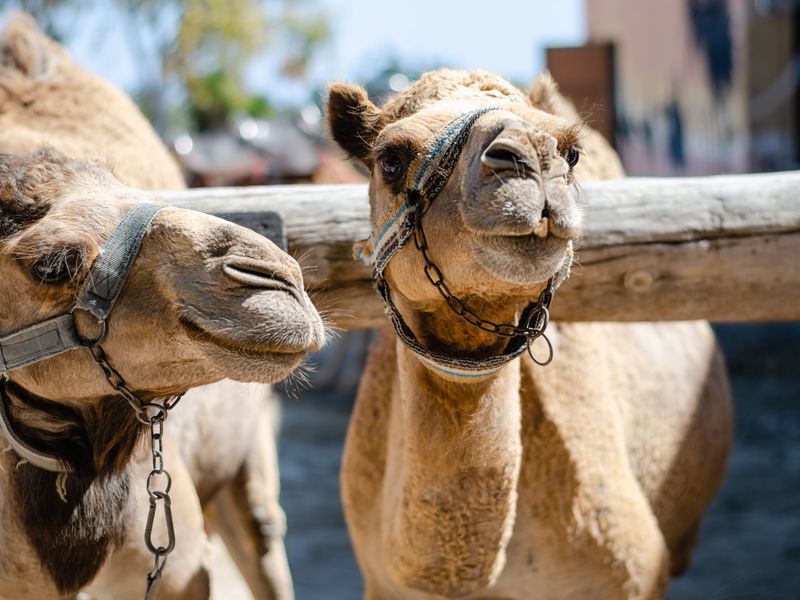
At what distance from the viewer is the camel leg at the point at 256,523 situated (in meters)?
4.98

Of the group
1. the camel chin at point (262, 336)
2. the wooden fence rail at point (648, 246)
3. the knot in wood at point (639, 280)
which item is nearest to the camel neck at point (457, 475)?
the wooden fence rail at point (648, 246)

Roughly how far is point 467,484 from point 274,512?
2.12 meters

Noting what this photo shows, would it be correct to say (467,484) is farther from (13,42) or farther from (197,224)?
(13,42)

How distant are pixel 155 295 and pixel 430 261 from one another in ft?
2.40

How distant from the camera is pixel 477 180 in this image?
2.58m

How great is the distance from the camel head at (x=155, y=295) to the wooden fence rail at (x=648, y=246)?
0.97 metres

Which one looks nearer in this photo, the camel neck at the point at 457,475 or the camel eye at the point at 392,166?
the camel eye at the point at 392,166

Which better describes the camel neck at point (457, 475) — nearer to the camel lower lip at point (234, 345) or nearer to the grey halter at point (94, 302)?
the camel lower lip at point (234, 345)

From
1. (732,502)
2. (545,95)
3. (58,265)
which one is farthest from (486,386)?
(732,502)

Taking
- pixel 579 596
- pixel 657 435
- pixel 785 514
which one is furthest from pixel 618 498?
pixel 785 514

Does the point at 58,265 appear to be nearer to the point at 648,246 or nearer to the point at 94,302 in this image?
the point at 94,302

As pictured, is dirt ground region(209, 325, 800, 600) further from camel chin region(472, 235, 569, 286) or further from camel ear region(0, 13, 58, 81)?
camel chin region(472, 235, 569, 286)

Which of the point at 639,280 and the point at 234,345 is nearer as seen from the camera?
the point at 234,345

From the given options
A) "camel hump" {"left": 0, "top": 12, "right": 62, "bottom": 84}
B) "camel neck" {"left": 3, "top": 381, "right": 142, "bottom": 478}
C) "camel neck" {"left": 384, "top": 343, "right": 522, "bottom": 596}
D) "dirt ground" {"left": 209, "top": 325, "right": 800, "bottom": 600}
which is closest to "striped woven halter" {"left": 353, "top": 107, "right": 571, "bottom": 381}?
"camel neck" {"left": 384, "top": 343, "right": 522, "bottom": 596}
